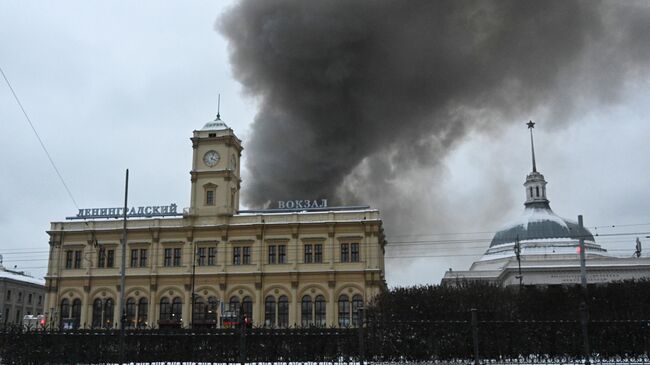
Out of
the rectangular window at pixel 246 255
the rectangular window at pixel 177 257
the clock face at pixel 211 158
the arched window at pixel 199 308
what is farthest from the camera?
the clock face at pixel 211 158

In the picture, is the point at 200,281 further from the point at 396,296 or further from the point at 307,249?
the point at 396,296

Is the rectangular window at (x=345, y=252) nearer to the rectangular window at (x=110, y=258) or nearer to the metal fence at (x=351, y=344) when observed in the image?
the rectangular window at (x=110, y=258)

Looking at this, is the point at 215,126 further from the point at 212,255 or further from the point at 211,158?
the point at 212,255

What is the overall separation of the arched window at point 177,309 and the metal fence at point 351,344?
3855 centimetres

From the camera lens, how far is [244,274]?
214 feet

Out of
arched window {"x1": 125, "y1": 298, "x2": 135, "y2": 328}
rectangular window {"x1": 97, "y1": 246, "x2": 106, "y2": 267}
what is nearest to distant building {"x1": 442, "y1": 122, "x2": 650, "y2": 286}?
arched window {"x1": 125, "y1": 298, "x2": 135, "y2": 328}

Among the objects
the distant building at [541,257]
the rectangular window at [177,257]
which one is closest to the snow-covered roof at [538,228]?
the distant building at [541,257]

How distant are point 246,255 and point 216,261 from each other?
3.02 meters

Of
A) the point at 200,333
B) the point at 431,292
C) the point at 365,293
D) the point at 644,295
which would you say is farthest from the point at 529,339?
the point at 365,293

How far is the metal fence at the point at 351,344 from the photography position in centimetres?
2558

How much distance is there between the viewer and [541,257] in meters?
86.6

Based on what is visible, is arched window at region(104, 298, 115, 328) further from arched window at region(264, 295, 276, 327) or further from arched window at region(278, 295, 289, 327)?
arched window at region(278, 295, 289, 327)

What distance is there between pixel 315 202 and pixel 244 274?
9.89m

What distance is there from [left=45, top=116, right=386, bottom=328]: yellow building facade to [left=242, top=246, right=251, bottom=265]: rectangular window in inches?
3.9
